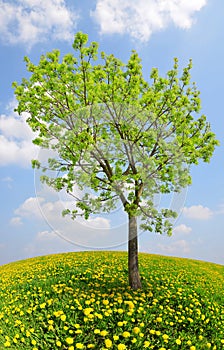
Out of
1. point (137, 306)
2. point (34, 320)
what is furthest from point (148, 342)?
point (34, 320)

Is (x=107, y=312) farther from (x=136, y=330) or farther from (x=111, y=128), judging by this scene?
(x=111, y=128)

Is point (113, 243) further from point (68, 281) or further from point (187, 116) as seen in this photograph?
point (187, 116)

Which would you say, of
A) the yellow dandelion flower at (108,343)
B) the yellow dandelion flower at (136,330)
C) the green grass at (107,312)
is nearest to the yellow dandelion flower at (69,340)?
the green grass at (107,312)

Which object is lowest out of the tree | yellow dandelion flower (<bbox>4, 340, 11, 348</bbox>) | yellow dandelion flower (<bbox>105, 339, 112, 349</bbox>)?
yellow dandelion flower (<bbox>4, 340, 11, 348</bbox>)

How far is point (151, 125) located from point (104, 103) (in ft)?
4.13

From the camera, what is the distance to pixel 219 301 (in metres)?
9.66

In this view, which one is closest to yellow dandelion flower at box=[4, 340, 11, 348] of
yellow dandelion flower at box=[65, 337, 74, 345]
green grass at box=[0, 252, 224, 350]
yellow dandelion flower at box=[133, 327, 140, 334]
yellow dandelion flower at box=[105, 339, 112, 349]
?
green grass at box=[0, 252, 224, 350]

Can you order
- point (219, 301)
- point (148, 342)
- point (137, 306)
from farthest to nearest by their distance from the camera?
point (219, 301) < point (137, 306) < point (148, 342)

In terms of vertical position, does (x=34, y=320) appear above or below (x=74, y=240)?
below

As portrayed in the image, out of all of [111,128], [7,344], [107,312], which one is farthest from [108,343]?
[111,128]

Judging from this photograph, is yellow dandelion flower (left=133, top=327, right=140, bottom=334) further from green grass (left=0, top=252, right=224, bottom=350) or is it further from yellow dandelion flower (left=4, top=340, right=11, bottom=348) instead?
yellow dandelion flower (left=4, top=340, right=11, bottom=348)

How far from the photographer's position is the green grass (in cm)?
632

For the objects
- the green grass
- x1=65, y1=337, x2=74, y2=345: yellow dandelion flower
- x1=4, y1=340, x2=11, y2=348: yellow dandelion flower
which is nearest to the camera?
x1=65, y1=337, x2=74, y2=345: yellow dandelion flower

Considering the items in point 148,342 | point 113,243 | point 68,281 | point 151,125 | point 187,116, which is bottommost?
point 148,342
